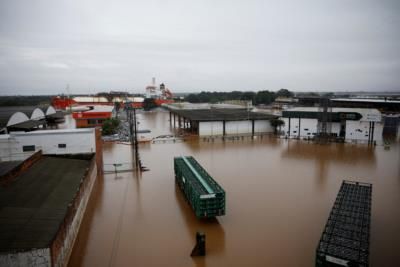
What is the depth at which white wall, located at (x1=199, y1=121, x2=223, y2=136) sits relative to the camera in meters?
26.1

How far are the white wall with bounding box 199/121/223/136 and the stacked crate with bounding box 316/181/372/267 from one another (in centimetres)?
1787

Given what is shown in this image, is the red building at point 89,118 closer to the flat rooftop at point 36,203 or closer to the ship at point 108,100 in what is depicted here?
the ship at point 108,100

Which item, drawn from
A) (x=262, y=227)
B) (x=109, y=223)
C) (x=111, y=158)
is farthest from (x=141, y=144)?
(x=262, y=227)

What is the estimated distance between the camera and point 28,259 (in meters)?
4.98

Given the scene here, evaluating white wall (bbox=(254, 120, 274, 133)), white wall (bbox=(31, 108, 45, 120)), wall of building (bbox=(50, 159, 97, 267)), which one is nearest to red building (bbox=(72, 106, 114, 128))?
white wall (bbox=(31, 108, 45, 120))

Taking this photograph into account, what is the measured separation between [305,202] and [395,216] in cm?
269

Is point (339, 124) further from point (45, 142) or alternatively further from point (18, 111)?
point (18, 111)

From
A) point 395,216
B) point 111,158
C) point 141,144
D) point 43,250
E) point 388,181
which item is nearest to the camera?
point 43,250

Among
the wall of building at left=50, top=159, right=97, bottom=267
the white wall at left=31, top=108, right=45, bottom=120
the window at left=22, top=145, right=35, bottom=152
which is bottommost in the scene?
the wall of building at left=50, top=159, right=97, bottom=267

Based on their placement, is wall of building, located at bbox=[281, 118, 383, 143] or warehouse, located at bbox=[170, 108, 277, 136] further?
warehouse, located at bbox=[170, 108, 277, 136]

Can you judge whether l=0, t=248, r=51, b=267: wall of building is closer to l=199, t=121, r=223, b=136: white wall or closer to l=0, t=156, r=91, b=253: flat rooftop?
l=0, t=156, r=91, b=253: flat rooftop

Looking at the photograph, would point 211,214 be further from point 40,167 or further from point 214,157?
point 214,157

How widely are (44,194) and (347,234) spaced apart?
7681 millimetres

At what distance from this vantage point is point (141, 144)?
890 inches
